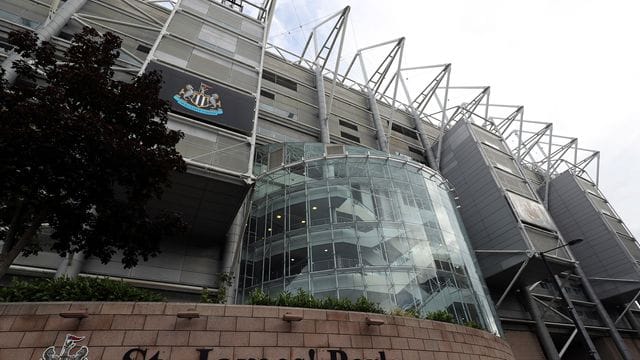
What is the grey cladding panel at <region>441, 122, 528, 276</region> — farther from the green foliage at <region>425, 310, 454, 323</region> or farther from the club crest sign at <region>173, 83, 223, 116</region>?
the club crest sign at <region>173, 83, 223, 116</region>

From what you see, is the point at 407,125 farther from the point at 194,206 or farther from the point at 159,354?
the point at 159,354

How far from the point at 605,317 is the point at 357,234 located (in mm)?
32055

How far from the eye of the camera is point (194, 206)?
17.6 m

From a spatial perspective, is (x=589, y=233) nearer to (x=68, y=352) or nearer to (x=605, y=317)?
(x=605, y=317)

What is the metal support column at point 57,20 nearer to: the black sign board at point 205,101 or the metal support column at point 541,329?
the black sign board at point 205,101

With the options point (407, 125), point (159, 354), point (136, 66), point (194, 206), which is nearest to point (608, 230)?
point (407, 125)

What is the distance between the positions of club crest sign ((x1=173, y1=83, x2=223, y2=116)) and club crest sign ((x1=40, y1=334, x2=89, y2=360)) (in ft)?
41.7

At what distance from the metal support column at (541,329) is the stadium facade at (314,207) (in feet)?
0.35

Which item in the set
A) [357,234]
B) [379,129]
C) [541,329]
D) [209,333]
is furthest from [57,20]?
[541,329]

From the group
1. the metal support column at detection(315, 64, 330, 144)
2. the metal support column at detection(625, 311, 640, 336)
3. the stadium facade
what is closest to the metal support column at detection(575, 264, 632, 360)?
the stadium facade

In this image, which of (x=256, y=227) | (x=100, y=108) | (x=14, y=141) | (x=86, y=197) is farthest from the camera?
(x=256, y=227)

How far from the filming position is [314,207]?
59.4 feet

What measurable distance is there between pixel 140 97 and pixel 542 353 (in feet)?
108

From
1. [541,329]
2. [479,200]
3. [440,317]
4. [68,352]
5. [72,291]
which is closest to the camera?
[68,352]
